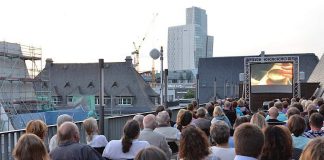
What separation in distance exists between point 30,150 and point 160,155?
4.42 ft

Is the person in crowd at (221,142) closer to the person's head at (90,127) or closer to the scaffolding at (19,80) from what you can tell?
the person's head at (90,127)

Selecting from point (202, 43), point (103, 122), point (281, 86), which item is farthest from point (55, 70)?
point (202, 43)

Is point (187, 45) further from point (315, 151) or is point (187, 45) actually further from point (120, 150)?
point (315, 151)

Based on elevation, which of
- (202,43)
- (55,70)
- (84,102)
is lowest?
(84,102)

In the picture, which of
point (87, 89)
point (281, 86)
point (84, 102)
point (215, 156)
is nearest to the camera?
point (215, 156)

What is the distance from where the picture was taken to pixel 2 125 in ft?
117

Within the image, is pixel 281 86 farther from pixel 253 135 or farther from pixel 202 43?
pixel 202 43

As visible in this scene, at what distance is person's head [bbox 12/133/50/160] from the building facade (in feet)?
525

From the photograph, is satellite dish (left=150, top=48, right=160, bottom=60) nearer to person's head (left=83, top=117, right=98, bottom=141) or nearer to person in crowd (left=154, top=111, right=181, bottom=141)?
person in crowd (left=154, top=111, right=181, bottom=141)

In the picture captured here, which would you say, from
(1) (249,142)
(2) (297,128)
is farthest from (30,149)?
(2) (297,128)

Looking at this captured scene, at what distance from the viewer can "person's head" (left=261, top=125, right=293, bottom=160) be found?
13.6ft

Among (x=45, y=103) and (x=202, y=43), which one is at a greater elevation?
(x=202, y=43)

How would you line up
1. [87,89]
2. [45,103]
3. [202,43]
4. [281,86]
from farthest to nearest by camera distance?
1. [202,43]
2. [87,89]
3. [45,103]
4. [281,86]

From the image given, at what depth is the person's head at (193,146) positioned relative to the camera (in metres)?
4.10
